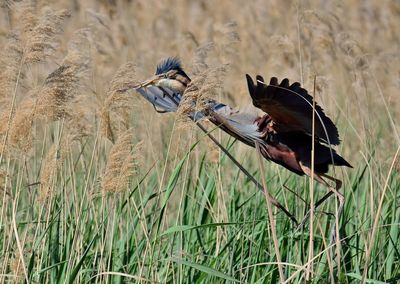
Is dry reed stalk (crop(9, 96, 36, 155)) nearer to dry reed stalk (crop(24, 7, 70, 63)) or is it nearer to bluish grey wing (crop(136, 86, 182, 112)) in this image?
dry reed stalk (crop(24, 7, 70, 63))

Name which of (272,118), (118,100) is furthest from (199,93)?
(272,118)

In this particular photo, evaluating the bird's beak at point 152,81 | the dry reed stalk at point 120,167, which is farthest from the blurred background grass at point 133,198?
the bird's beak at point 152,81

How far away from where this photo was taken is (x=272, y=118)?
360 cm

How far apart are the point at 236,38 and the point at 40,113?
4.78ft

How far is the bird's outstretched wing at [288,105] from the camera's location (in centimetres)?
321

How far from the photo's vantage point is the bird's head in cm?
348

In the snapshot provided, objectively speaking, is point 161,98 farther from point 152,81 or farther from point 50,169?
point 50,169

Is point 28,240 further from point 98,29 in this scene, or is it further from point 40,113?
point 98,29

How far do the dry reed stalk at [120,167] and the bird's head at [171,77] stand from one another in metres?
0.54

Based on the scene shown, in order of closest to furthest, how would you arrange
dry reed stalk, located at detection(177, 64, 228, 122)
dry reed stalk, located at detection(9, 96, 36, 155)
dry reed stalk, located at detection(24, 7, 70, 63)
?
1. dry reed stalk, located at detection(177, 64, 228, 122)
2. dry reed stalk, located at detection(9, 96, 36, 155)
3. dry reed stalk, located at detection(24, 7, 70, 63)

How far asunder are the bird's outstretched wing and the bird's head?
297mm

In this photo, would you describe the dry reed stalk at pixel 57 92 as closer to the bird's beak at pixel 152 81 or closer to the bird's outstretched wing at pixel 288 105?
the bird's beak at pixel 152 81

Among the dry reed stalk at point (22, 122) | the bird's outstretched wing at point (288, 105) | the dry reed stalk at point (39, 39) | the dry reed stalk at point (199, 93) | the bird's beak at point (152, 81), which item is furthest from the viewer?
the bird's beak at point (152, 81)

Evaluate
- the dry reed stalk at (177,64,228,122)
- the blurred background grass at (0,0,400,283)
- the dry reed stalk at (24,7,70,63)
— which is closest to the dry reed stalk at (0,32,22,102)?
the blurred background grass at (0,0,400,283)
